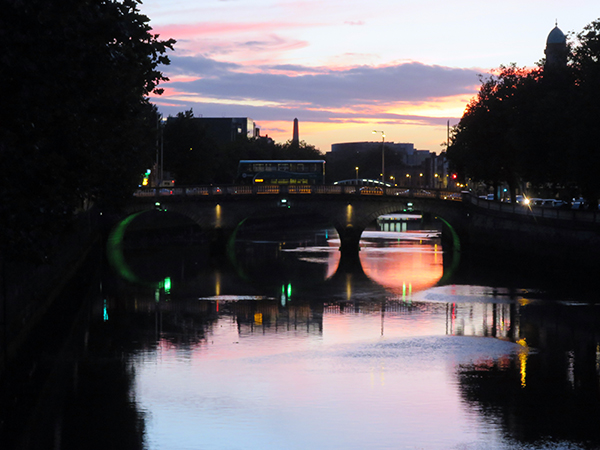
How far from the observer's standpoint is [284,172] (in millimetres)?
101000

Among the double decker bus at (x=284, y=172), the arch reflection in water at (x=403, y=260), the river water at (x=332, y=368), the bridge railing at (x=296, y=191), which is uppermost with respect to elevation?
the double decker bus at (x=284, y=172)

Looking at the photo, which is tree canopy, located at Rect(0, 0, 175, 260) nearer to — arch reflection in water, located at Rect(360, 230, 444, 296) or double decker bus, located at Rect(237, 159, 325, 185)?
arch reflection in water, located at Rect(360, 230, 444, 296)

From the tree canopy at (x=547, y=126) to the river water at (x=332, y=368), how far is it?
29.0 ft

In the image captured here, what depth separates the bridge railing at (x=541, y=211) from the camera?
2142 inches

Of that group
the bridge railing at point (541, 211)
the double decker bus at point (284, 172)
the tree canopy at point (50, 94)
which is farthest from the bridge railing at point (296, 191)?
the tree canopy at point (50, 94)

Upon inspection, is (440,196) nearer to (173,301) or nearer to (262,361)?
(173,301)

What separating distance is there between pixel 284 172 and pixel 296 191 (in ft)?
89.8

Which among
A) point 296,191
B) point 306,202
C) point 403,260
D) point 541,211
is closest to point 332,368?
point 541,211

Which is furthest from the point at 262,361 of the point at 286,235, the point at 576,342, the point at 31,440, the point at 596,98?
the point at 286,235

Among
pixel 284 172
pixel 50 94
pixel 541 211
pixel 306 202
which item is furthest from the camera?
pixel 284 172

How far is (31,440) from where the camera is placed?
63.8 ft

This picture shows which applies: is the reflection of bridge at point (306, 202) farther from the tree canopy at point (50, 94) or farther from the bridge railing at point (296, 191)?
the tree canopy at point (50, 94)

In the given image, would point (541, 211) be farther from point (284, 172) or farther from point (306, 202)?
point (284, 172)

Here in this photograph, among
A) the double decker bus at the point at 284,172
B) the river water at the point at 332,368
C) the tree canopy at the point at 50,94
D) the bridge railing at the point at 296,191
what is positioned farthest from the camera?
the double decker bus at the point at 284,172
